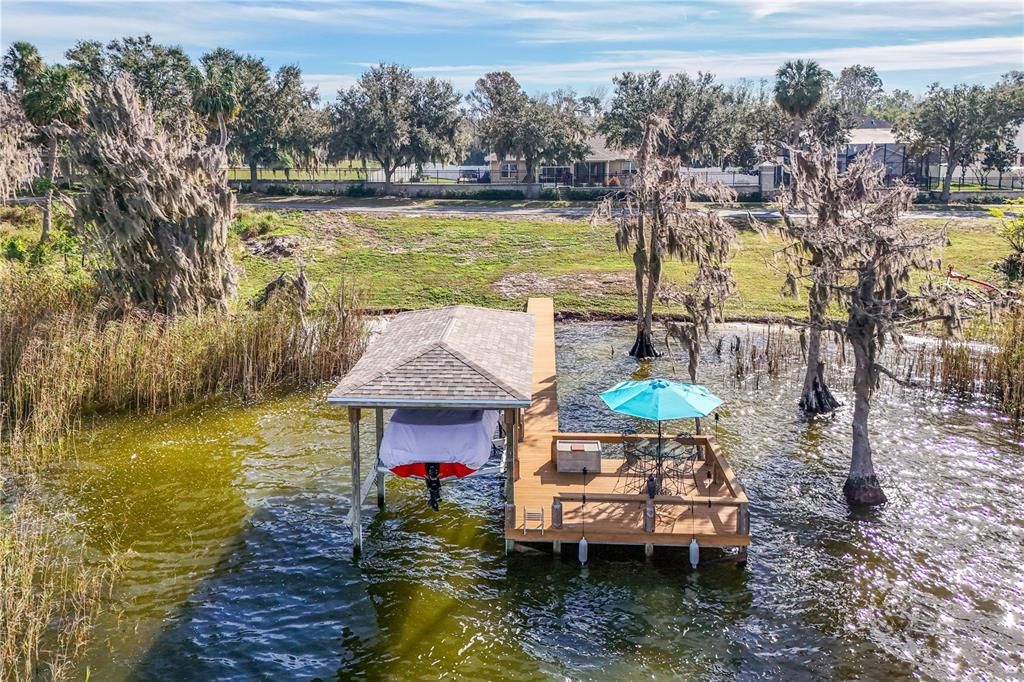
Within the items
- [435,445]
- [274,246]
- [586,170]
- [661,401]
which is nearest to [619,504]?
[661,401]

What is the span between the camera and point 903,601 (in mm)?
14055

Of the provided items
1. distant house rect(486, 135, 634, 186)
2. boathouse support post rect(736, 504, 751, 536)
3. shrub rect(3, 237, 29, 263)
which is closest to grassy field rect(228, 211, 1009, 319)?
shrub rect(3, 237, 29, 263)

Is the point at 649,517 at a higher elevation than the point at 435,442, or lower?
lower

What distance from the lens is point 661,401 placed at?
56.8ft

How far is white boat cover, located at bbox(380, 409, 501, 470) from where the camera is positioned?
14.1 metres

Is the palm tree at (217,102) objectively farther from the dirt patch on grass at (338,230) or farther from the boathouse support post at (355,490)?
the boathouse support post at (355,490)

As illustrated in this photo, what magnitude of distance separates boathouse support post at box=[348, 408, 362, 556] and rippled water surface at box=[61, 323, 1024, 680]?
405 mm

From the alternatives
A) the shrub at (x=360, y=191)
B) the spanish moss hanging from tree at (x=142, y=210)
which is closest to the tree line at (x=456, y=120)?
the shrub at (x=360, y=191)

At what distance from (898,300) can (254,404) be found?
17620mm

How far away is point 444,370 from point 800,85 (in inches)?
1796

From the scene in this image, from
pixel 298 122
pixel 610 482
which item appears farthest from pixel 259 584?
pixel 298 122

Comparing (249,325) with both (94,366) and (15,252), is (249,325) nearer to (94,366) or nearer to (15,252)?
(94,366)

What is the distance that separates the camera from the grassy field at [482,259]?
124 ft

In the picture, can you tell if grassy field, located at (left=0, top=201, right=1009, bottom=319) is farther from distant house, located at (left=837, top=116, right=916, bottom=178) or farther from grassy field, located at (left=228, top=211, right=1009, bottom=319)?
distant house, located at (left=837, top=116, right=916, bottom=178)
